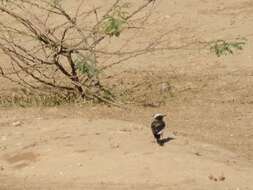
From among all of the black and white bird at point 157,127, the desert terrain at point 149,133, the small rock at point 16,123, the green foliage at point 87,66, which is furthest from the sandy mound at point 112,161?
the green foliage at point 87,66

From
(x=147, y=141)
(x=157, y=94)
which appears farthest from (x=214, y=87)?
(x=147, y=141)

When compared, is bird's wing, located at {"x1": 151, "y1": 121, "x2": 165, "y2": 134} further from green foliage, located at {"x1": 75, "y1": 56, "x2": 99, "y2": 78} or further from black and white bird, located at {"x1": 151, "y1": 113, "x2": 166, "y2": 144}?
green foliage, located at {"x1": 75, "y1": 56, "x2": 99, "y2": 78}

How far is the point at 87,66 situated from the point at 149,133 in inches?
74.0

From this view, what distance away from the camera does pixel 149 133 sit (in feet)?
25.3

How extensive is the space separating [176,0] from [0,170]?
7384mm

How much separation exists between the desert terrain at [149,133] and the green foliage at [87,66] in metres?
0.35

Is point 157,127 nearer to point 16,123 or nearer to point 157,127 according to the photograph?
point 157,127

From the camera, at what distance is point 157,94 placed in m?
9.79

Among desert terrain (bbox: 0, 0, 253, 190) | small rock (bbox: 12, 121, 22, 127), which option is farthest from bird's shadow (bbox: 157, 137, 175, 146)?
small rock (bbox: 12, 121, 22, 127)

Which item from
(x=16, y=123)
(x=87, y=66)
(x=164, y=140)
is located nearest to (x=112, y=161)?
(x=164, y=140)

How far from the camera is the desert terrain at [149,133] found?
6.75m

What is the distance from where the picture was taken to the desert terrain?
675cm

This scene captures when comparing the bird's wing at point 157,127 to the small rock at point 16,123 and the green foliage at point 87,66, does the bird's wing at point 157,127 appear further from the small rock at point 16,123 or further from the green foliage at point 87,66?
the green foliage at point 87,66

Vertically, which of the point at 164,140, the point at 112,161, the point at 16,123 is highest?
the point at 16,123
